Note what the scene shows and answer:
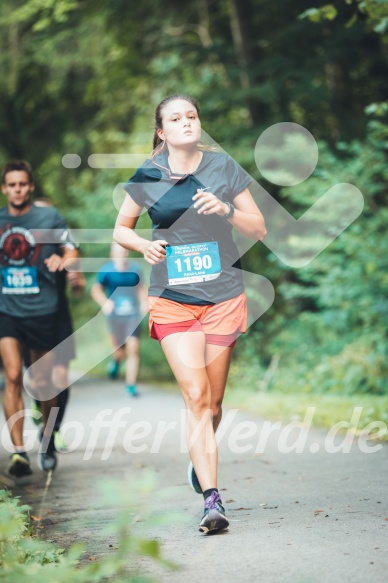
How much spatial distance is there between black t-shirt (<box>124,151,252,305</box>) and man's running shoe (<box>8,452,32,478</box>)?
2.33 metres

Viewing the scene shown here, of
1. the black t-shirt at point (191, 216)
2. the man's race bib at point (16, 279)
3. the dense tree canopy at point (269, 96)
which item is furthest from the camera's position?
the dense tree canopy at point (269, 96)

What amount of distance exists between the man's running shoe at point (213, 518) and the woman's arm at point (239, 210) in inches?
54.9

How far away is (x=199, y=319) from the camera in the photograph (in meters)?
5.27

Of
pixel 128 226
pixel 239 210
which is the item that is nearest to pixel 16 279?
pixel 128 226

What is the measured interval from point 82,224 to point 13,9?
4.99m

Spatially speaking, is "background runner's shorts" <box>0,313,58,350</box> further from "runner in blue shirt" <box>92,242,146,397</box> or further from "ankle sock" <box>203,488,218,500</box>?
"runner in blue shirt" <box>92,242,146,397</box>

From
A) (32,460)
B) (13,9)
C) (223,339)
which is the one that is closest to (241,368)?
(13,9)

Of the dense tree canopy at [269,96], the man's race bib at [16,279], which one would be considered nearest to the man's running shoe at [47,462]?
the man's race bib at [16,279]

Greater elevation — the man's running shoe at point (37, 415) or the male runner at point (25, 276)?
the male runner at point (25, 276)

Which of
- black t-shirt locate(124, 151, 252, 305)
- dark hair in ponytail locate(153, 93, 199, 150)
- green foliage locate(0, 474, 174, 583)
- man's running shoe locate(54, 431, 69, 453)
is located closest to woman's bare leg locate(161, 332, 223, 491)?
black t-shirt locate(124, 151, 252, 305)

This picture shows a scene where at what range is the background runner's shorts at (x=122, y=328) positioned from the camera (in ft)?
45.4

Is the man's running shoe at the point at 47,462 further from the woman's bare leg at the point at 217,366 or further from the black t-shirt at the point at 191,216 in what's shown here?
the black t-shirt at the point at 191,216

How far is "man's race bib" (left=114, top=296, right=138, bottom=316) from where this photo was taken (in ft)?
45.8

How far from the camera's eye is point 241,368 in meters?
15.1
